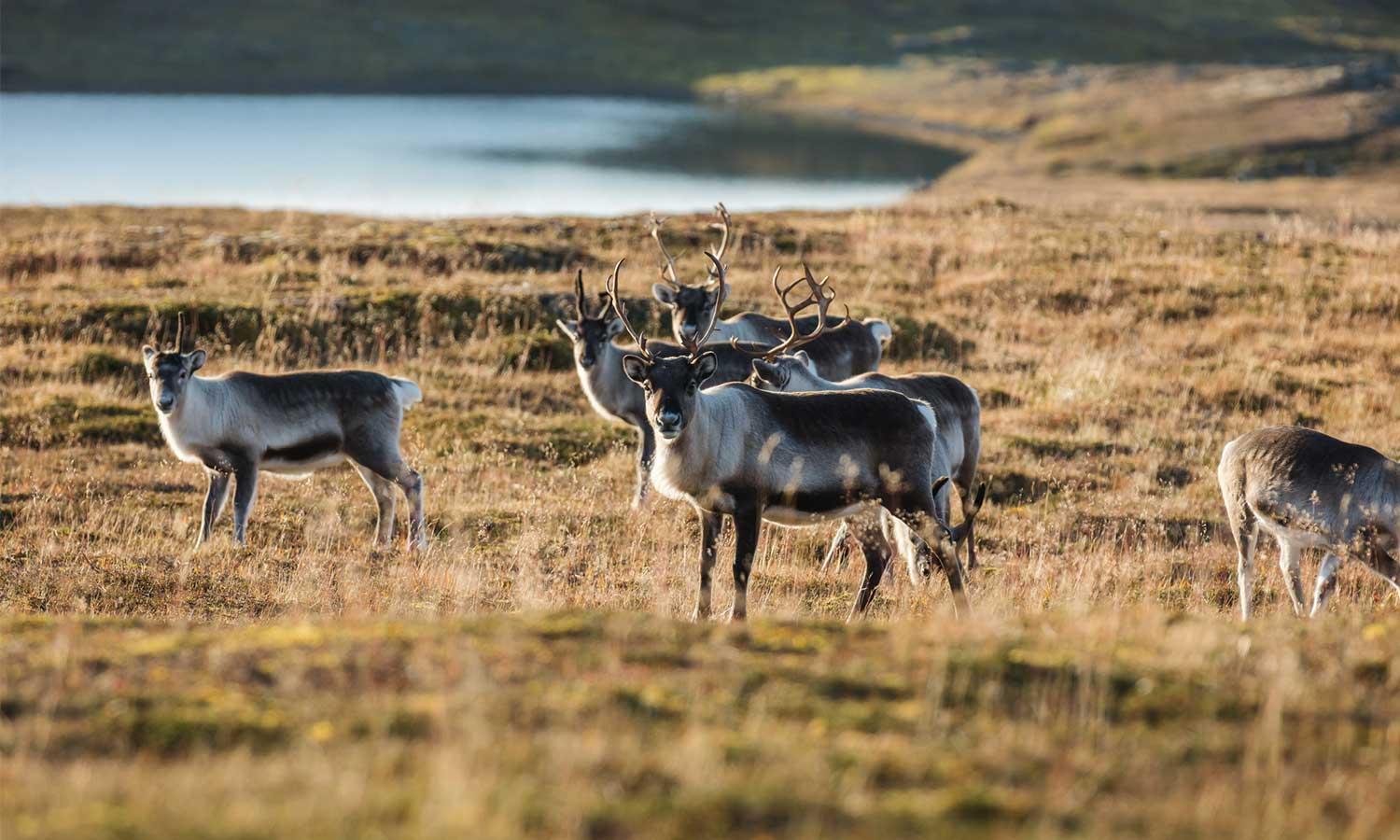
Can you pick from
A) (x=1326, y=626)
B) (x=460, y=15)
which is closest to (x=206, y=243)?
(x=1326, y=626)

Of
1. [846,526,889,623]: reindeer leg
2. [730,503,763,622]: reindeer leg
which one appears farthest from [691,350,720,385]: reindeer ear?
[846,526,889,623]: reindeer leg

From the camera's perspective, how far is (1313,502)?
36.1ft

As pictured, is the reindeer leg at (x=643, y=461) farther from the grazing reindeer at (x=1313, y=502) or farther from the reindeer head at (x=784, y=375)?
the grazing reindeer at (x=1313, y=502)

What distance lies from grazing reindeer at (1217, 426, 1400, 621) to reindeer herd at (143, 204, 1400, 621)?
1cm

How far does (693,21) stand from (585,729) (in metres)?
176

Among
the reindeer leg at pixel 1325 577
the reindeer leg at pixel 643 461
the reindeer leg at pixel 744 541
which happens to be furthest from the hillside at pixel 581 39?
the reindeer leg at pixel 1325 577

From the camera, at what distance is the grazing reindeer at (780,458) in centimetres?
1026

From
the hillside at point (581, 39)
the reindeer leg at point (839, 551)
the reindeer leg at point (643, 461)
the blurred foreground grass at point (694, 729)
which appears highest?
the hillside at point (581, 39)

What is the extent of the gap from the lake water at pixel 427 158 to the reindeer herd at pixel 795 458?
2620 centimetres

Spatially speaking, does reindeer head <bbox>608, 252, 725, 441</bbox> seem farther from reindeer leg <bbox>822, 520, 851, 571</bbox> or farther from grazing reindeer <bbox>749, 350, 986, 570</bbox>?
reindeer leg <bbox>822, 520, 851, 571</bbox>

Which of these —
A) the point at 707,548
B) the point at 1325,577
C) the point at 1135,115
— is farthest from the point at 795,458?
the point at 1135,115

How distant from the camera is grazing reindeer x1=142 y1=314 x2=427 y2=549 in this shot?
13.2m

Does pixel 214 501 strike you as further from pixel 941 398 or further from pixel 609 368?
pixel 941 398

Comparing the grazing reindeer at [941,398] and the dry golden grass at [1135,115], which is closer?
the grazing reindeer at [941,398]
